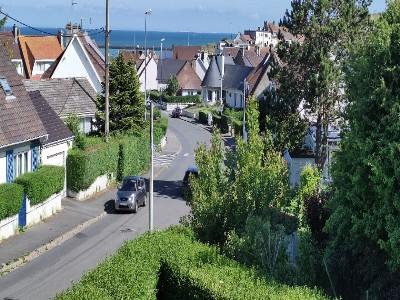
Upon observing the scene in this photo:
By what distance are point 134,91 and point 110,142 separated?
5594mm

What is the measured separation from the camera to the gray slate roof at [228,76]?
276ft

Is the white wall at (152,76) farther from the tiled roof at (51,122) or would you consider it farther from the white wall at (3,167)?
the white wall at (3,167)

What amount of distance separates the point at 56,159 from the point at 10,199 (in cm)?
776

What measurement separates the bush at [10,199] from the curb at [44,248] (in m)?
1.85

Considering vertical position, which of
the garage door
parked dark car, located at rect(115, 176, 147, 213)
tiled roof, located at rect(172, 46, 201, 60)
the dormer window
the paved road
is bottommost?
the paved road

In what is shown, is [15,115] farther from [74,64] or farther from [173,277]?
[74,64]

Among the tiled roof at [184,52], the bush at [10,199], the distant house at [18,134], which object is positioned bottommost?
the bush at [10,199]

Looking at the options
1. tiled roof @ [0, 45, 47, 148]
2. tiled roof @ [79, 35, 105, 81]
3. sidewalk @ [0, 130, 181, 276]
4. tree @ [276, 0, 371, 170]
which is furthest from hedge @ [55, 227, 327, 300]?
tiled roof @ [79, 35, 105, 81]

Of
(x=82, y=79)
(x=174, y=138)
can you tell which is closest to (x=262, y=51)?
(x=174, y=138)

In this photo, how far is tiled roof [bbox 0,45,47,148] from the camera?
94.0 feet

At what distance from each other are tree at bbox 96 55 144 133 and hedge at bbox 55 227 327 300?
26.1 metres

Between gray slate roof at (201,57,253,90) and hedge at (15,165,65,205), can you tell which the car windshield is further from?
gray slate roof at (201,57,253,90)

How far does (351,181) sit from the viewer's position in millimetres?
14945

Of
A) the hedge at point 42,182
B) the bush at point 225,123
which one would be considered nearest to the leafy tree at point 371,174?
the hedge at point 42,182
